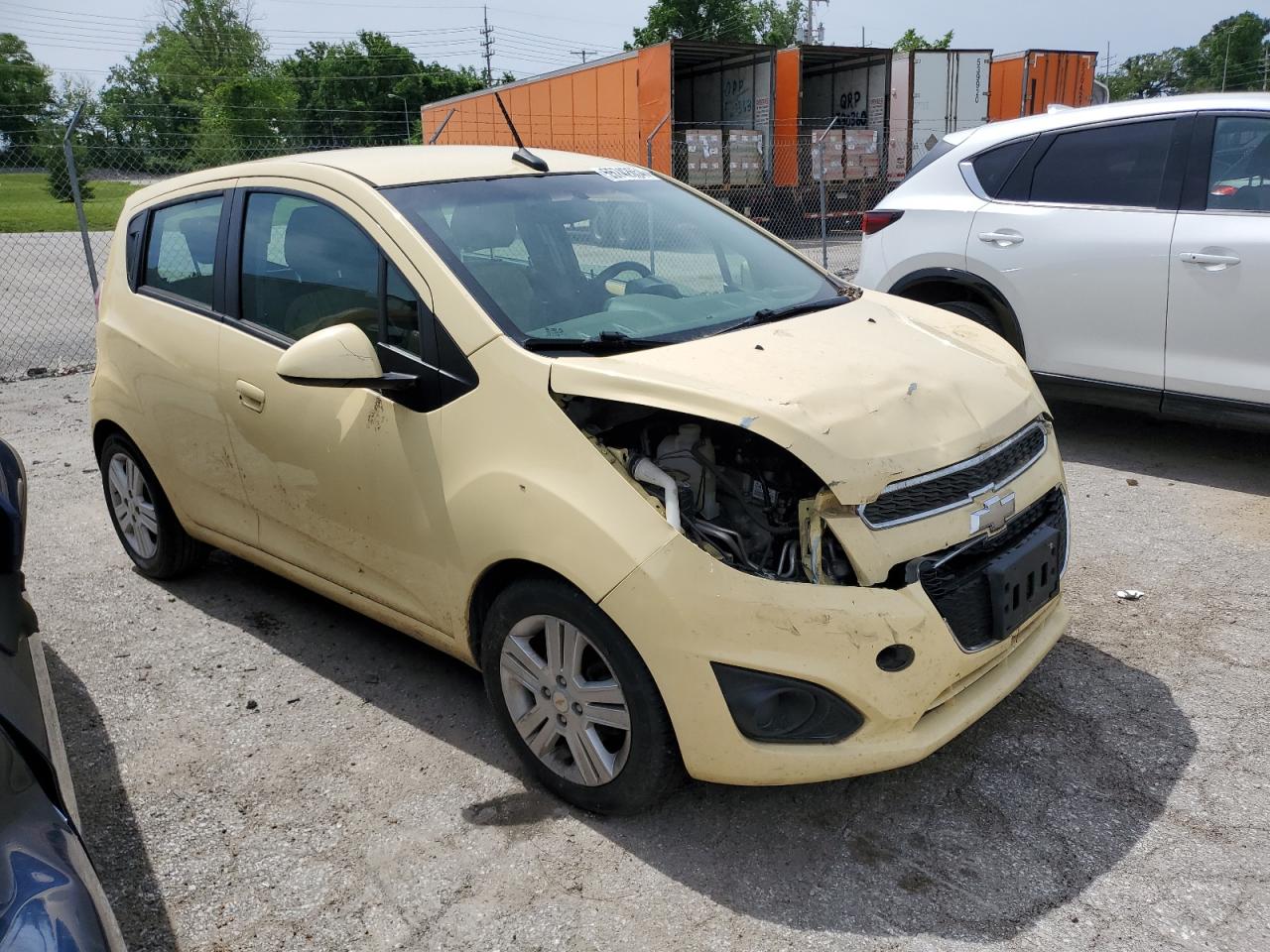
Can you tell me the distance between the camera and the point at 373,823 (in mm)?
2975

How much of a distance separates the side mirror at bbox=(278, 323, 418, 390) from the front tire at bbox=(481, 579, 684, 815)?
2.44 feet

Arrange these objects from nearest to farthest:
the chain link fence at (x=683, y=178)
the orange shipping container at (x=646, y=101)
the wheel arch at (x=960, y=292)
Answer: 1. the wheel arch at (x=960, y=292)
2. the chain link fence at (x=683, y=178)
3. the orange shipping container at (x=646, y=101)

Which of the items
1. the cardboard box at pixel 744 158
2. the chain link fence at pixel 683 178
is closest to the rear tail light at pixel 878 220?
the chain link fence at pixel 683 178

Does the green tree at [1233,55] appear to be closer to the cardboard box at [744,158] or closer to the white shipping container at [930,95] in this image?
the white shipping container at [930,95]

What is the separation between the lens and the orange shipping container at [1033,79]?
21.7 m

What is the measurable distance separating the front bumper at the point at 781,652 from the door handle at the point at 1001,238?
3.83 meters

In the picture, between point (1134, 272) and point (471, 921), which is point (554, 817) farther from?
point (1134, 272)

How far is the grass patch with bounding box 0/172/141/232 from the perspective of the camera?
2552 centimetres

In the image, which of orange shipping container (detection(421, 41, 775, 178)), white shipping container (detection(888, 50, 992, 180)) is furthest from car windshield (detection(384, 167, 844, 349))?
white shipping container (detection(888, 50, 992, 180))

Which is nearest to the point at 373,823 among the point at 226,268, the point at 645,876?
the point at 645,876

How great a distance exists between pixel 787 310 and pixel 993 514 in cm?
100

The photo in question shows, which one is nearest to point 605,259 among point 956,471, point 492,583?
point 492,583

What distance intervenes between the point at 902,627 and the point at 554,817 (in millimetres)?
1146

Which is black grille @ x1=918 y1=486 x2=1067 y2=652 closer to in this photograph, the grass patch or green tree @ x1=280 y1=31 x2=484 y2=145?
the grass patch
